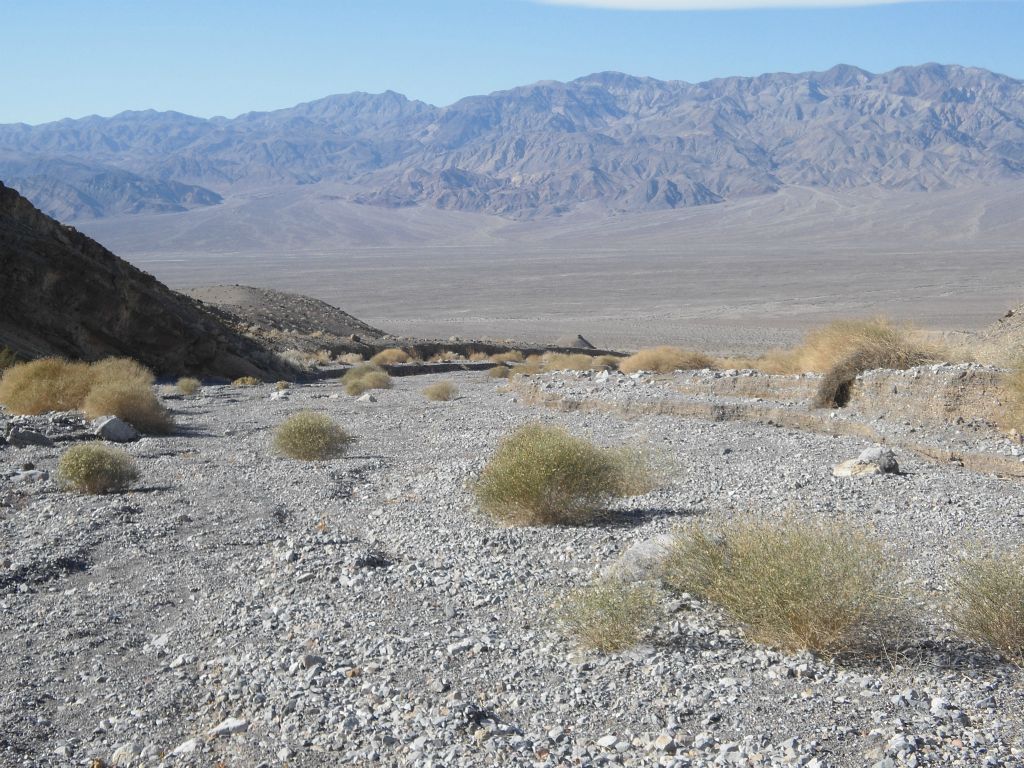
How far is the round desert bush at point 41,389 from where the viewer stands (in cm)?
1975

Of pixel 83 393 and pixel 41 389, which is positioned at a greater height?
pixel 41 389

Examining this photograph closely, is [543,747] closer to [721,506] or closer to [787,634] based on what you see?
[787,634]

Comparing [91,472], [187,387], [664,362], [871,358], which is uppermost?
[91,472]

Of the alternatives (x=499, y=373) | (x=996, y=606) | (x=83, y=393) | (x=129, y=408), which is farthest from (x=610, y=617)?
(x=499, y=373)

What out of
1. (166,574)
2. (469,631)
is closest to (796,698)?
(469,631)

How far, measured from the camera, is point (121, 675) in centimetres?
695

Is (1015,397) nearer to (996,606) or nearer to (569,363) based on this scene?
(996,606)

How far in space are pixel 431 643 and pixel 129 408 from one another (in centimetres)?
1269

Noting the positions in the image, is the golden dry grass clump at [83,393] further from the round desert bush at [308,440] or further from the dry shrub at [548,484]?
the dry shrub at [548,484]

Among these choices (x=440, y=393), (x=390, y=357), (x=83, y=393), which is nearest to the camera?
(x=83, y=393)

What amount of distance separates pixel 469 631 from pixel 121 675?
2.31 metres

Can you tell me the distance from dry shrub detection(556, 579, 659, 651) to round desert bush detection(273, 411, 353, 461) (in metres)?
8.81

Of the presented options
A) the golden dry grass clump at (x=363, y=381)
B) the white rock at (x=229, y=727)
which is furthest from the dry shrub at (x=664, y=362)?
the white rock at (x=229, y=727)

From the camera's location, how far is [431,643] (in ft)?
22.9
